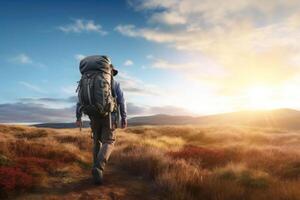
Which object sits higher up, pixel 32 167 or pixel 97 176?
pixel 32 167

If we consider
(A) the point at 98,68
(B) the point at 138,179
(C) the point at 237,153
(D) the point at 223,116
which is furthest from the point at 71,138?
(D) the point at 223,116

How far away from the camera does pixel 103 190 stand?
24.5 ft

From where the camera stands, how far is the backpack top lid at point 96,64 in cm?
782

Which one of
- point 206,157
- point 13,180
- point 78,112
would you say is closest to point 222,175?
point 206,157

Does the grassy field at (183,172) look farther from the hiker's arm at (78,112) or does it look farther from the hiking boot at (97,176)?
the hiker's arm at (78,112)

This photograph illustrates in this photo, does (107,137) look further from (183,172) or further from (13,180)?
(13,180)

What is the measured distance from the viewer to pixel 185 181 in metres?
7.92

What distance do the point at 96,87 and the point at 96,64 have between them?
20.6 inches

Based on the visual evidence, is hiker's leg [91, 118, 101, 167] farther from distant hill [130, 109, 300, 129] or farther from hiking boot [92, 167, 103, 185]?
distant hill [130, 109, 300, 129]

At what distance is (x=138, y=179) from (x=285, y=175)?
151 inches

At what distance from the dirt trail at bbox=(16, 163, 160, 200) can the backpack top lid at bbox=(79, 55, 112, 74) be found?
2.44m

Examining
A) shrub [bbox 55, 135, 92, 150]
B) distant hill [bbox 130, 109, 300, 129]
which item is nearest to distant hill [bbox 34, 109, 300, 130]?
distant hill [bbox 130, 109, 300, 129]

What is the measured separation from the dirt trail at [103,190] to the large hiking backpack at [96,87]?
5.08 feet

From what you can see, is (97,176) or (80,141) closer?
(97,176)
